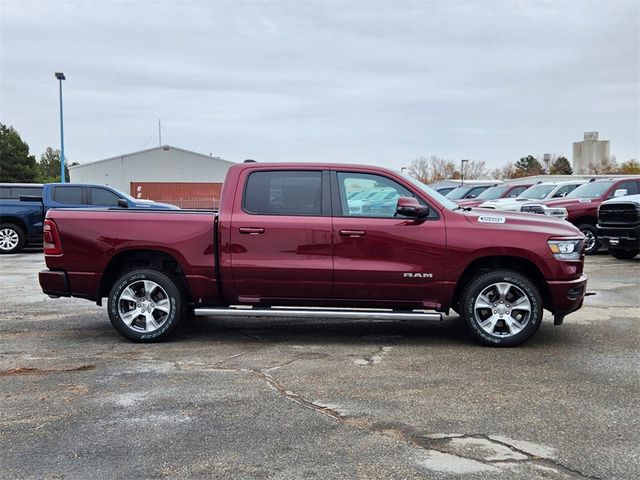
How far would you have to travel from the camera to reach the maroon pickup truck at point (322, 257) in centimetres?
594

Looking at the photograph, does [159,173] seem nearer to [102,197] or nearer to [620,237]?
[102,197]

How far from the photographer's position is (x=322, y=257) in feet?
19.7

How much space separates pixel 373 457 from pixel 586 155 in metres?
70.9

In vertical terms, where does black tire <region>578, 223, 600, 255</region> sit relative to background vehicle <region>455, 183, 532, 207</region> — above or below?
below

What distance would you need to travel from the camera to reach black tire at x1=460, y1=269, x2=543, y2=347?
5.90 meters

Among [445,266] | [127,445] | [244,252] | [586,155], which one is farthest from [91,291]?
[586,155]

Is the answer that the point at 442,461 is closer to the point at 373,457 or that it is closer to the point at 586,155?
the point at 373,457

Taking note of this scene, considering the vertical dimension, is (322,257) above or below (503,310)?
above

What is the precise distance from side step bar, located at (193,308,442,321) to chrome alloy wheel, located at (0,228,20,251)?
39.2 feet

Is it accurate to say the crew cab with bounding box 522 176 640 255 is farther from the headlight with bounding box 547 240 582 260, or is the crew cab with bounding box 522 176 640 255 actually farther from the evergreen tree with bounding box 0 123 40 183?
the evergreen tree with bounding box 0 123 40 183

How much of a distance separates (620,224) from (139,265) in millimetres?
10484

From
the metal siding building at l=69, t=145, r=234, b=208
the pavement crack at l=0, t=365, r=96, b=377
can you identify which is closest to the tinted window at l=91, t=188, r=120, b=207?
the pavement crack at l=0, t=365, r=96, b=377

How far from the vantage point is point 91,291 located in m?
6.27

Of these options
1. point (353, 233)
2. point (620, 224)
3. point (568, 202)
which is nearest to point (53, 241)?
point (353, 233)
